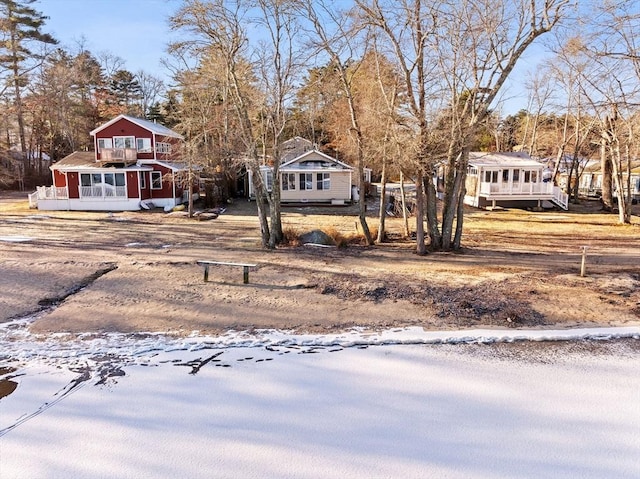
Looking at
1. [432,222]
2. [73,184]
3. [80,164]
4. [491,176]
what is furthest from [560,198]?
[73,184]

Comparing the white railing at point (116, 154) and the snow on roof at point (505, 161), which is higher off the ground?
the white railing at point (116, 154)

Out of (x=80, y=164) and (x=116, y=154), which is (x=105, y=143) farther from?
(x=80, y=164)

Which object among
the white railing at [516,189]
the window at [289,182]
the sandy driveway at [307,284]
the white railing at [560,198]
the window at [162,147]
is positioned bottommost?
the sandy driveway at [307,284]

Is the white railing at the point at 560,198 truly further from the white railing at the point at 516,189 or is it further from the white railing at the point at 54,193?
the white railing at the point at 54,193

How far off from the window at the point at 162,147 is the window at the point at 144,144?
54 cm

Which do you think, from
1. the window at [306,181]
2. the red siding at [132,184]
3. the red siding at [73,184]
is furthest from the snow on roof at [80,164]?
the window at [306,181]

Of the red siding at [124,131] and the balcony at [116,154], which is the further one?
the red siding at [124,131]

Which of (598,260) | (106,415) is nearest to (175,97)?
(598,260)

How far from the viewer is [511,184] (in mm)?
28000

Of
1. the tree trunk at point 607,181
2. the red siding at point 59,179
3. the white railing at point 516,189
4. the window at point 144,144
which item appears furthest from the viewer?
the white railing at point 516,189

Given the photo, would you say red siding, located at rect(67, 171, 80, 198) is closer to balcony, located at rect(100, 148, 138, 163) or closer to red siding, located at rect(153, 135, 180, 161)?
balcony, located at rect(100, 148, 138, 163)

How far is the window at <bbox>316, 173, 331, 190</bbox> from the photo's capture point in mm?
30188

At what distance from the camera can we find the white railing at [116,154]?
2616cm

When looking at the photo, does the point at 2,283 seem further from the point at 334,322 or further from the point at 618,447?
the point at 618,447
